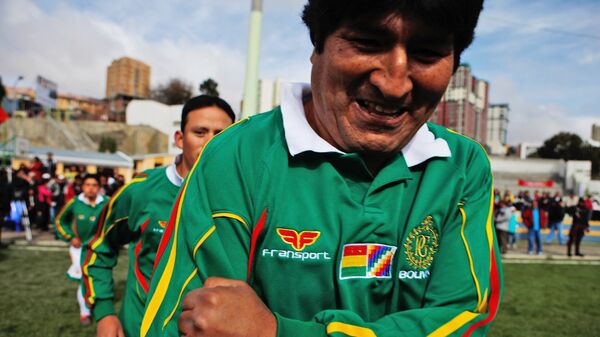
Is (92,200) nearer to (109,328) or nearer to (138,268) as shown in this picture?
(138,268)

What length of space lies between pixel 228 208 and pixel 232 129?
0.29m

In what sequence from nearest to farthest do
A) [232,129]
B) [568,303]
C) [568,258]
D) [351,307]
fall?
1. [351,307]
2. [232,129]
3. [568,303]
4. [568,258]

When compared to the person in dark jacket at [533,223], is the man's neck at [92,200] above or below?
above

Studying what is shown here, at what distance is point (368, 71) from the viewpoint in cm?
121

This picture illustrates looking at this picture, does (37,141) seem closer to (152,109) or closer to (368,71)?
(152,109)

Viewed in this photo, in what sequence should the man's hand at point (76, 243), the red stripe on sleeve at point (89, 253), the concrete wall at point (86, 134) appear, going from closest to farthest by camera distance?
the red stripe on sleeve at point (89, 253) → the man's hand at point (76, 243) → the concrete wall at point (86, 134)

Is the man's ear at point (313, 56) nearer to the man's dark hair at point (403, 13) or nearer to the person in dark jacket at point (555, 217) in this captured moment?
the man's dark hair at point (403, 13)

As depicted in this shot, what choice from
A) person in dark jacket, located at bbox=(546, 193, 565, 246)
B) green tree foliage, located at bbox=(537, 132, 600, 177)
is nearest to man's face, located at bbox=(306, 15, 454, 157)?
person in dark jacket, located at bbox=(546, 193, 565, 246)

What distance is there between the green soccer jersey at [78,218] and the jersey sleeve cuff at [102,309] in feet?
14.8

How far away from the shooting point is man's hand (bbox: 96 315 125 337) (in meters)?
2.79

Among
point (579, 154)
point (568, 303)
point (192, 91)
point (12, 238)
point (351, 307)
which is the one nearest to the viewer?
point (351, 307)

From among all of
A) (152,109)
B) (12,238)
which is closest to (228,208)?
(12,238)

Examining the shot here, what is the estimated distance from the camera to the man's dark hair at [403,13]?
3.73ft

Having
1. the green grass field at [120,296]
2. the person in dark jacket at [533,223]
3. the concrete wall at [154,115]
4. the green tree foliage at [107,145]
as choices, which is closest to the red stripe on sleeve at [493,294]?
the green grass field at [120,296]
